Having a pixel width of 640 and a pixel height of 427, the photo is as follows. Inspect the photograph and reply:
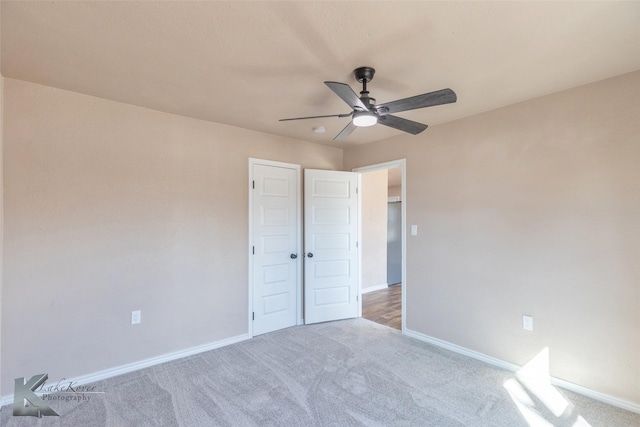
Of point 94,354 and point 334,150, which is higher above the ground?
point 334,150

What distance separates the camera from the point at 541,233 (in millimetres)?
2557

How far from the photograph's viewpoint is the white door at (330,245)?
12.9ft

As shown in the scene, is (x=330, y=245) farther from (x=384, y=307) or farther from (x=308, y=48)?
(x=308, y=48)

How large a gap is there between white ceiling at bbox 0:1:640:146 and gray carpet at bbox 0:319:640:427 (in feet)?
8.08

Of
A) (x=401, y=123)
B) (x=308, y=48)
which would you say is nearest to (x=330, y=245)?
(x=401, y=123)

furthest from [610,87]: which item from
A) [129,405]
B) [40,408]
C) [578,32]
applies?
[40,408]

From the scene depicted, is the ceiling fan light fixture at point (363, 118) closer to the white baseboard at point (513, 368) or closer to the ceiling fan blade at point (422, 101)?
the ceiling fan blade at point (422, 101)

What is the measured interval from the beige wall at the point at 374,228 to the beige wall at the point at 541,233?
1.94 m

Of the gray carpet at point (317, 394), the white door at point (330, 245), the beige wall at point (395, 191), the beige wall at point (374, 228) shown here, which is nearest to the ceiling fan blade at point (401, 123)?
the white door at point (330, 245)

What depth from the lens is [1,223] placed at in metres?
2.18

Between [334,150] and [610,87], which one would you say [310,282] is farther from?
[610,87]

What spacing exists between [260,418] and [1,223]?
239cm

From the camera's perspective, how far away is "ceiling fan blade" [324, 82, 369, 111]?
168 centimetres

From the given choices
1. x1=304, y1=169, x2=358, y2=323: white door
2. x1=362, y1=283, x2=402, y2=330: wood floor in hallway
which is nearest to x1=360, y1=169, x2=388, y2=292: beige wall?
x1=362, y1=283, x2=402, y2=330: wood floor in hallway
